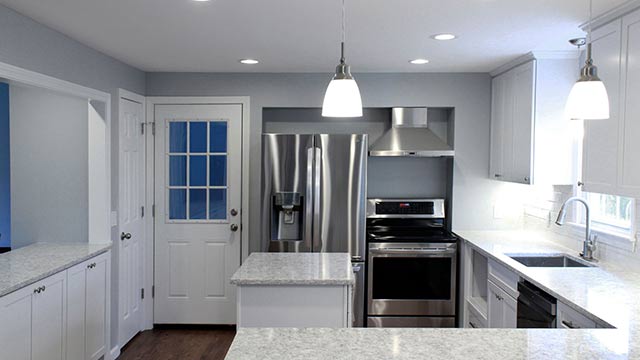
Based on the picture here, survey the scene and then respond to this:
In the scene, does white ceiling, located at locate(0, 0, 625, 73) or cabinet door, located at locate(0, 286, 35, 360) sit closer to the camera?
cabinet door, located at locate(0, 286, 35, 360)

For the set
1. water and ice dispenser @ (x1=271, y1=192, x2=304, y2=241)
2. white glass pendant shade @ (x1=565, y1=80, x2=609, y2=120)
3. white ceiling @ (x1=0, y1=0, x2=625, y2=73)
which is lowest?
water and ice dispenser @ (x1=271, y1=192, x2=304, y2=241)

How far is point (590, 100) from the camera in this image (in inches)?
73.8

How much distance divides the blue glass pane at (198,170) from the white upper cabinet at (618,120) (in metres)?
3.11

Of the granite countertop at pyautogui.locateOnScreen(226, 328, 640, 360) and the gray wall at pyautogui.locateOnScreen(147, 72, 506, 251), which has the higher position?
the gray wall at pyautogui.locateOnScreen(147, 72, 506, 251)

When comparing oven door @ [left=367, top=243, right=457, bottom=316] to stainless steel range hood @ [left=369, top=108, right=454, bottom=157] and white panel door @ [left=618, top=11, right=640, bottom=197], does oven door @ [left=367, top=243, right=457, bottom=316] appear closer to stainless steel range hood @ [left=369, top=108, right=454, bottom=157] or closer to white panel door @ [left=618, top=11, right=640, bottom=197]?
stainless steel range hood @ [left=369, top=108, right=454, bottom=157]

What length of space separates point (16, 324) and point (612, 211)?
11.6ft

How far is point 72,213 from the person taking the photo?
3777mm

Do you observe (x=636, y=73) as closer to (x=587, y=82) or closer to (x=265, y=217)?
(x=587, y=82)

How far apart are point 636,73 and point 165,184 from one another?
370 centimetres

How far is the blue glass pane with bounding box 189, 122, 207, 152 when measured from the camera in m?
4.72

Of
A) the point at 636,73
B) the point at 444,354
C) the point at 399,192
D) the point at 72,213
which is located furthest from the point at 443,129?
the point at 444,354

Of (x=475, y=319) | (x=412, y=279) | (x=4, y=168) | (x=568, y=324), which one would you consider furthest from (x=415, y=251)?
(x=4, y=168)

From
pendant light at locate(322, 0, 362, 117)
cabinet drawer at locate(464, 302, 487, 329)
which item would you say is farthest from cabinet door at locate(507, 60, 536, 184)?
pendant light at locate(322, 0, 362, 117)

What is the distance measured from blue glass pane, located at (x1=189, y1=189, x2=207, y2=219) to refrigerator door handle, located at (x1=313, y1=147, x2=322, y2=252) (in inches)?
42.7
